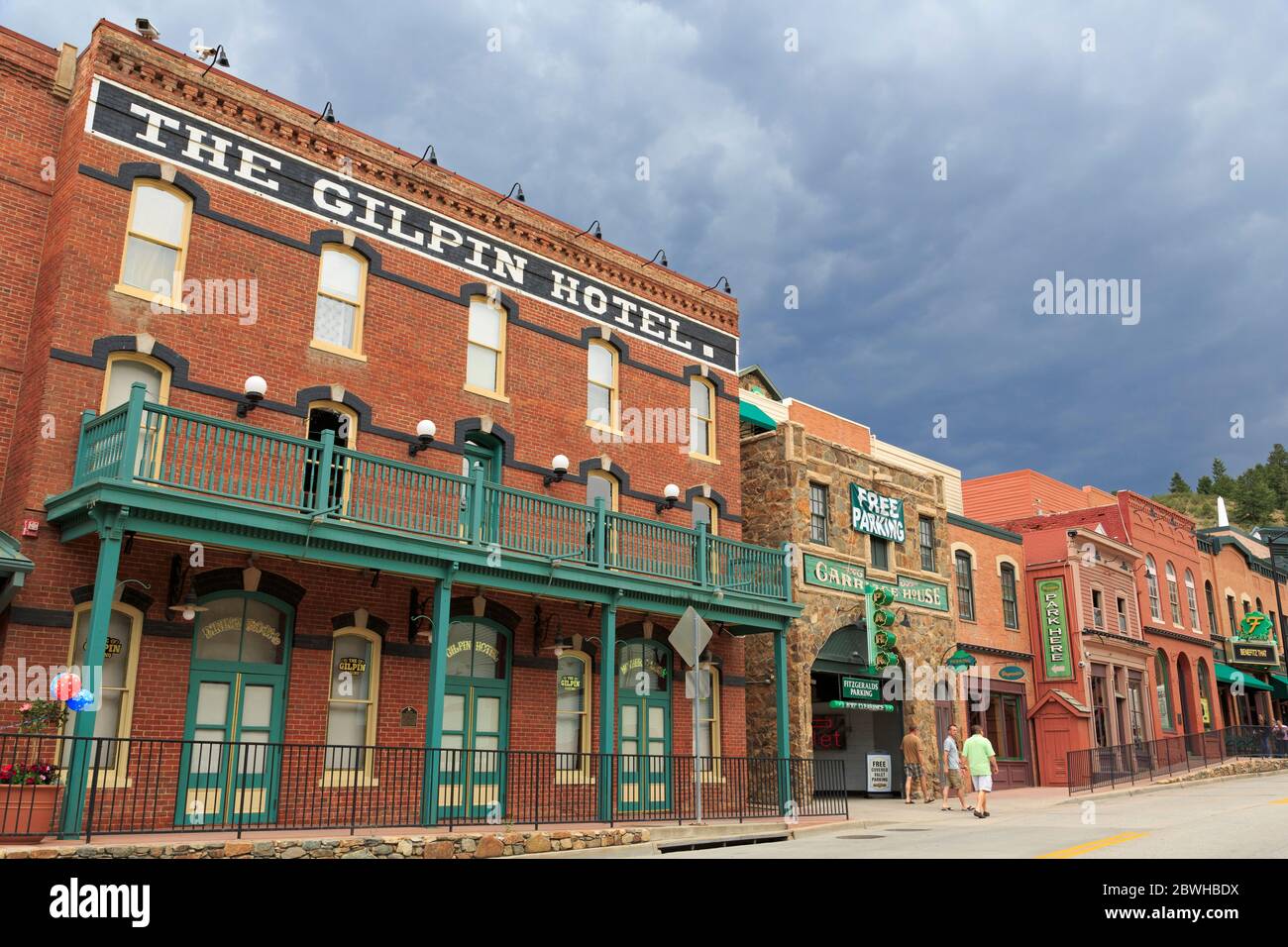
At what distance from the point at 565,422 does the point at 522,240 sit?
357 centimetres

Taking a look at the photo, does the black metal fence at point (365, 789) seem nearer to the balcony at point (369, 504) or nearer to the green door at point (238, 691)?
the green door at point (238, 691)

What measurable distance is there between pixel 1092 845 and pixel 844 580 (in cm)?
1176

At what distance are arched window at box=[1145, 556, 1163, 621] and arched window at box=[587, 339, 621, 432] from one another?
24.0m

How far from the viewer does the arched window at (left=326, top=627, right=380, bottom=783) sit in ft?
52.0

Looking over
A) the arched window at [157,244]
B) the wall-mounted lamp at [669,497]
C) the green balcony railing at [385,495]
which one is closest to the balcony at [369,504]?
the green balcony railing at [385,495]

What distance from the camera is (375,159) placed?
18328 millimetres

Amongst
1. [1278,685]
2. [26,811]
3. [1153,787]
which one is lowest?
[1153,787]

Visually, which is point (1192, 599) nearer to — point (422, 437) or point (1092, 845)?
point (1092, 845)

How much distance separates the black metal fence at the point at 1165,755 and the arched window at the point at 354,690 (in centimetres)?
1741

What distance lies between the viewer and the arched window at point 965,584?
2892 cm

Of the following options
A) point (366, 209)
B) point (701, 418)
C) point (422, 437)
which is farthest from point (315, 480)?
point (701, 418)

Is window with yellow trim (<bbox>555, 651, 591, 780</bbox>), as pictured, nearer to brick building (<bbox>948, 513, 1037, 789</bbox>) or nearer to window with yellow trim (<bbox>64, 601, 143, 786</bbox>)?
window with yellow trim (<bbox>64, 601, 143, 786</bbox>)

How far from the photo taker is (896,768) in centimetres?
2655

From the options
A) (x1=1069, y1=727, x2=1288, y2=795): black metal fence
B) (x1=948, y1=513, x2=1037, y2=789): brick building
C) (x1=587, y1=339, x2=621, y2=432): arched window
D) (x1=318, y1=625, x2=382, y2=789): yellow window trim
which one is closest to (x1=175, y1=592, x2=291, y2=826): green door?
(x1=318, y1=625, x2=382, y2=789): yellow window trim
